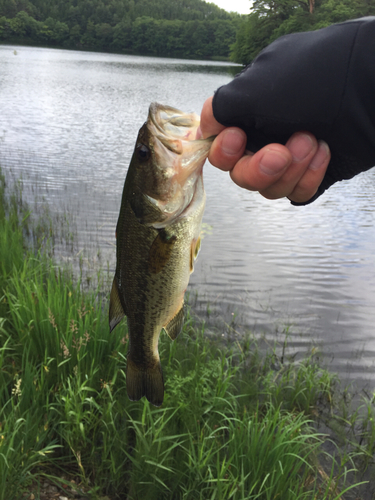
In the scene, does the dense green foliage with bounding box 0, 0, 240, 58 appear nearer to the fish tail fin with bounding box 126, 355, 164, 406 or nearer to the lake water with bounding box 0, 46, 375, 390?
the lake water with bounding box 0, 46, 375, 390

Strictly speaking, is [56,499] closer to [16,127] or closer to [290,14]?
[16,127]

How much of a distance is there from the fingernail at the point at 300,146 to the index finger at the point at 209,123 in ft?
1.00

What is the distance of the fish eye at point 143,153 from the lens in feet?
5.49

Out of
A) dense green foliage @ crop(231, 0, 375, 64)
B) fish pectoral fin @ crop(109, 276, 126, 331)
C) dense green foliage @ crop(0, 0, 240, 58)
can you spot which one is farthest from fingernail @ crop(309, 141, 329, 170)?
dense green foliage @ crop(0, 0, 240, 58)

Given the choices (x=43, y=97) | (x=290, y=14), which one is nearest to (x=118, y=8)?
(x=290, y=14)

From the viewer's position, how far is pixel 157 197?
1706 millimetres

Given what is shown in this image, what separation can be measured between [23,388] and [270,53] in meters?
2.69

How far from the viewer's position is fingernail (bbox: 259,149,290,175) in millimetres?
1552

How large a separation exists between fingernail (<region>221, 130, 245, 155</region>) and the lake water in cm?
438

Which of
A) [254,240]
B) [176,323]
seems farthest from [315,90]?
[254,240]

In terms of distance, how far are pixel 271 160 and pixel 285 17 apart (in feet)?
245

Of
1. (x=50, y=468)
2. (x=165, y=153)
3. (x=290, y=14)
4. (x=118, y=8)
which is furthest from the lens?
(x=118, y=8)

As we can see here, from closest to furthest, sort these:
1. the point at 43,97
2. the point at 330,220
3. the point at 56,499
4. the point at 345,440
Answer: the point at 56,499, the point at 345,440, the point at 330,220, the point at 43,97

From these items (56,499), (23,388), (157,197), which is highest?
(157,197)
